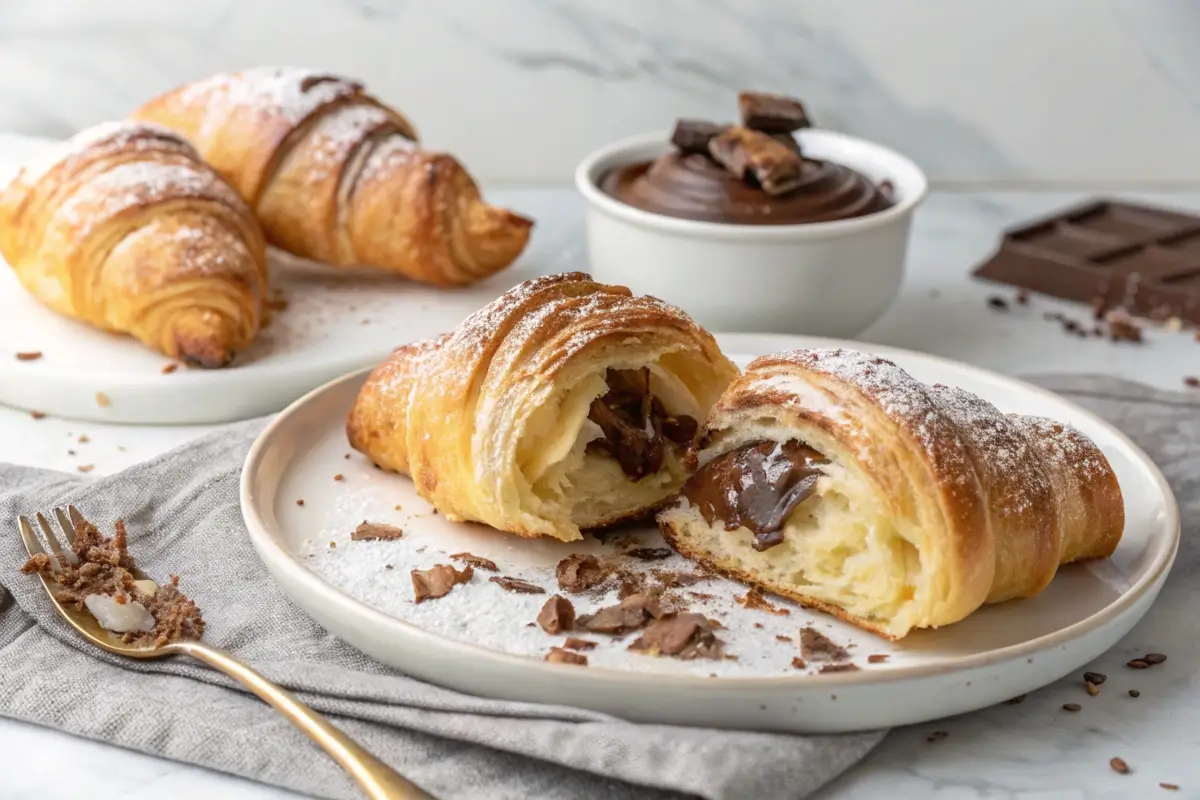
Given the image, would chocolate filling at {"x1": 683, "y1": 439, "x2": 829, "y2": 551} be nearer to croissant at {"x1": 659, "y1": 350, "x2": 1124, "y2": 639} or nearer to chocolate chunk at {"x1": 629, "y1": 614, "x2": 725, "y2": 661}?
croissant at {"x1": 659, "y1": 350, "x2": 1124, "y2": 639}

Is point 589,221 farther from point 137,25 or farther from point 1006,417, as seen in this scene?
point 137,25

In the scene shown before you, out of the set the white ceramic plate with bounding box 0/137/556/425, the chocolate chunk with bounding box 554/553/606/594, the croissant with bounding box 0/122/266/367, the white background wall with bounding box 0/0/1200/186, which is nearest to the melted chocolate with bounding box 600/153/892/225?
the white ceramic plate with bounding box 0/137/556/425

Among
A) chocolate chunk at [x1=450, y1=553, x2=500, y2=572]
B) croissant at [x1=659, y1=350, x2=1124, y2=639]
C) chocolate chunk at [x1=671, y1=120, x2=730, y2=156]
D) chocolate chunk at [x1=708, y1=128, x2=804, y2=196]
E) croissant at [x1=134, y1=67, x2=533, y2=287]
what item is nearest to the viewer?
croissant at [x1=659, y1=350, x2=1124, y2=639]

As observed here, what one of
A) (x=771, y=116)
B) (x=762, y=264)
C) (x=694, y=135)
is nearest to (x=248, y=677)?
(x=762, y=264)

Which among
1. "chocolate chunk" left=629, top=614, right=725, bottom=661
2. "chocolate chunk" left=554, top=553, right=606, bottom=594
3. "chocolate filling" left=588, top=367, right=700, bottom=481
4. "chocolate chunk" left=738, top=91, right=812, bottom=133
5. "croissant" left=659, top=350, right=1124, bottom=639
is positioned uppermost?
"chocolate chunk" left=738, top=91, right=812, bottom=133

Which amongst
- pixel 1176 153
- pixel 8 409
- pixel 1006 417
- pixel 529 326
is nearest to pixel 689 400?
pixel 529 326

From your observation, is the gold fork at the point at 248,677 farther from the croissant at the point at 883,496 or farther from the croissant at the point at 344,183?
the croissant at the point at 344,183

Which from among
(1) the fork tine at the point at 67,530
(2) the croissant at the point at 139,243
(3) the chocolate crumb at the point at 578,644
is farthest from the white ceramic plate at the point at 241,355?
(3) the chocolate crumb at the point at 578,644
